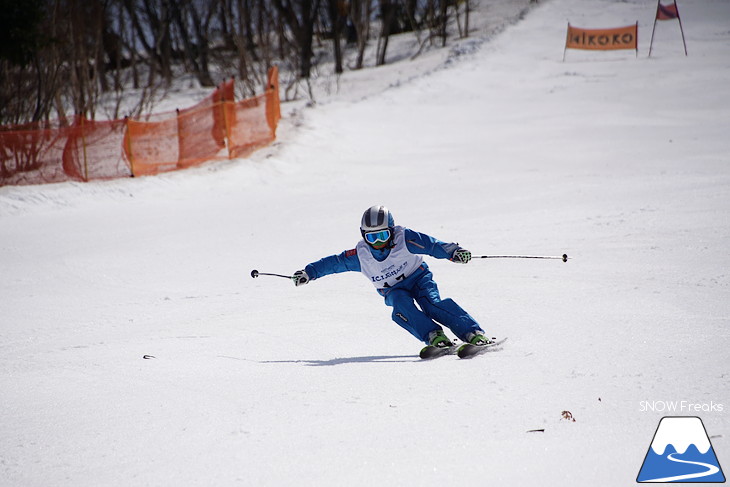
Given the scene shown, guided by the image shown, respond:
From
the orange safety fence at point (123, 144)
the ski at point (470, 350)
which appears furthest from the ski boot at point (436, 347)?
the orange safety fence at point (123, 144)

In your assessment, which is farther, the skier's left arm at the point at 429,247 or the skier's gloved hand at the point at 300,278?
the skier's gloved hand at the point at 300,278

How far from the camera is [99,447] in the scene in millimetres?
3781

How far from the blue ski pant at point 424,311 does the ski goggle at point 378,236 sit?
48 centimetres

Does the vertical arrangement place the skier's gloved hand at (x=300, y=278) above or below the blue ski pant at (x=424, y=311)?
above

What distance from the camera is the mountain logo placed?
3.21 meters

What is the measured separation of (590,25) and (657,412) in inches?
1274

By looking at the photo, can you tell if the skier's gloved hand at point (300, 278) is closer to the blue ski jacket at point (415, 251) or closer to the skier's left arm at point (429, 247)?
the blue ski jacket at point (415, 251)

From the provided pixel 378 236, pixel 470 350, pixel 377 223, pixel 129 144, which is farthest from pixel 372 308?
pixel 129 144

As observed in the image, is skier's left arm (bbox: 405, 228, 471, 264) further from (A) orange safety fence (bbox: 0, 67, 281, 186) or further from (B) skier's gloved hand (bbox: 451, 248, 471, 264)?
(A) orange safety fence (bbox: 0, 67, 281, 186)

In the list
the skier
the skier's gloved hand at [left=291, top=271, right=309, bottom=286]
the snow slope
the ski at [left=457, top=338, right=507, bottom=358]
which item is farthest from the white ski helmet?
the ski at [left=457, top=338, right=507, bottom=358]

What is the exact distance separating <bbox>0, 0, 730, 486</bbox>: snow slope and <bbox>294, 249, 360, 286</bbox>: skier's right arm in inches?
27.1

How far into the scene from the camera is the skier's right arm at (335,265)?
641 centimetres

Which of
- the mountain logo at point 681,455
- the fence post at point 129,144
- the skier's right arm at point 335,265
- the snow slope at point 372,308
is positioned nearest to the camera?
the mountain logo at point 681,455

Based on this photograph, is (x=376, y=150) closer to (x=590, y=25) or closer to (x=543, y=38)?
(x=543, y=38)
